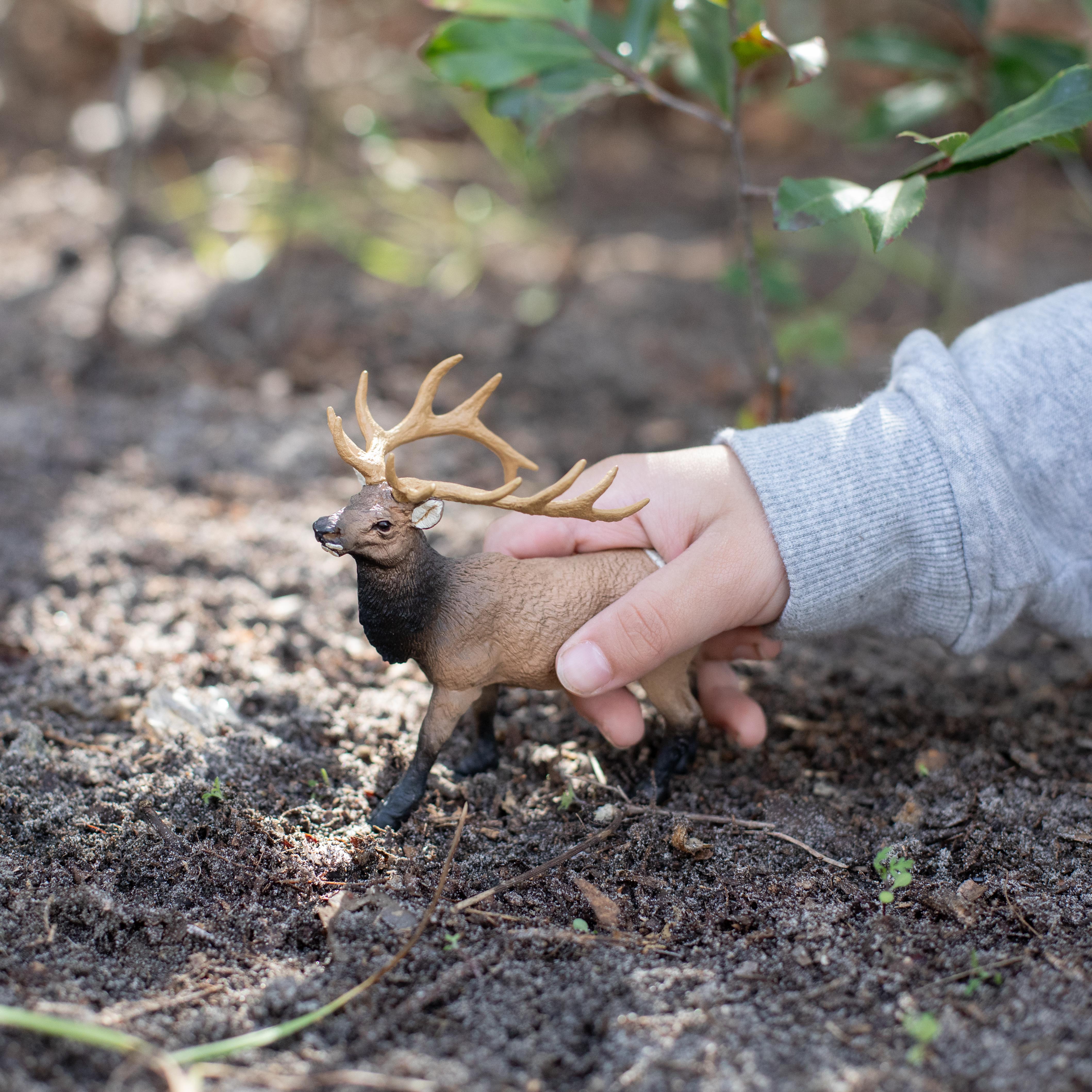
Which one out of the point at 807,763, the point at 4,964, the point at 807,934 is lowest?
the point at 807,763

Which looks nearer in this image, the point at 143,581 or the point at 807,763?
the point at 807,763

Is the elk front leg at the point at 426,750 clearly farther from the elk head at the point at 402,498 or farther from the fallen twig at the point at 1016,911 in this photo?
the fallen twig at the point at 1016,911

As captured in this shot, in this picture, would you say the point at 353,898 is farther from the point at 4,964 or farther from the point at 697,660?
the point at 697,660

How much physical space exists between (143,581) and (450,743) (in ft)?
3.39

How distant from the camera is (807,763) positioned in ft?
6.78

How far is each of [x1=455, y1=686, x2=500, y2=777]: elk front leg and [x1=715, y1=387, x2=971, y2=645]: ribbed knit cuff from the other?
61 cm

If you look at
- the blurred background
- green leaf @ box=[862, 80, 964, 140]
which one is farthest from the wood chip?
green leaf @ box=[862, 80, 964, 140]

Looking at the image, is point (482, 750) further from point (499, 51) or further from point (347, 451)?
point (499, 51)

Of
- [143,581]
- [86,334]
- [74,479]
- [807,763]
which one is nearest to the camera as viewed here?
[807,763]

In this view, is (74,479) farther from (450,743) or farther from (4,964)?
(4,964)

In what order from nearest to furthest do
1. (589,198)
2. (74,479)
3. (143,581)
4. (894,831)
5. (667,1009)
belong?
(667,1009) → (894,831) → (143,581) → (74,479) → (589,198)

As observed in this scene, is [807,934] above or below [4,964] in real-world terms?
below

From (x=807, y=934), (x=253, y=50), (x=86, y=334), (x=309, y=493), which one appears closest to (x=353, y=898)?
(x=807, y=934)

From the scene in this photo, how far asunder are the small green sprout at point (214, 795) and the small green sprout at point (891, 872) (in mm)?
1183
